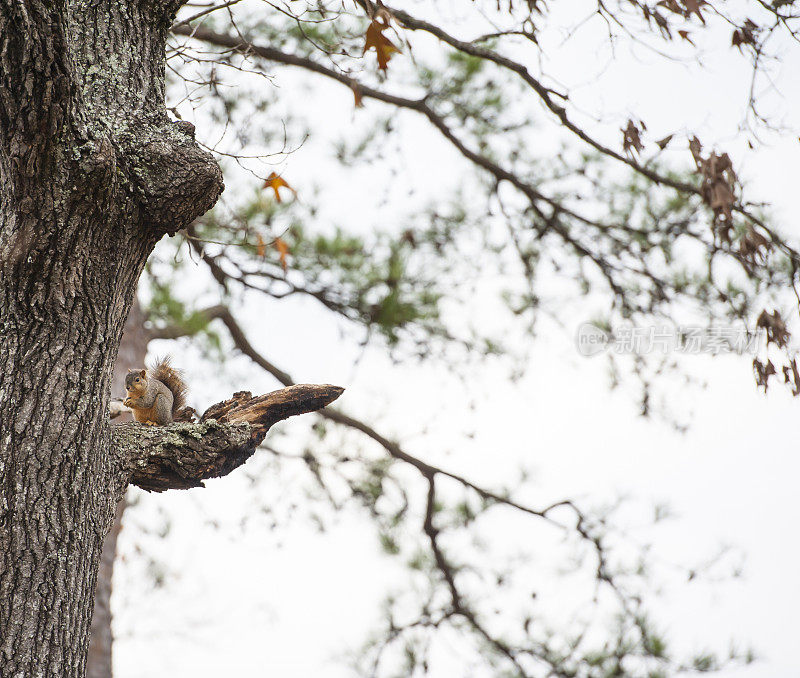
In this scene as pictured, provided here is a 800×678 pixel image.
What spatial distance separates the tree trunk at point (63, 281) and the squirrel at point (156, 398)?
2.07ft

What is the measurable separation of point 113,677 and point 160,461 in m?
1.92

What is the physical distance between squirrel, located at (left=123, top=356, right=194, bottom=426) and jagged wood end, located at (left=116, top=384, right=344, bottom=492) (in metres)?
0.43

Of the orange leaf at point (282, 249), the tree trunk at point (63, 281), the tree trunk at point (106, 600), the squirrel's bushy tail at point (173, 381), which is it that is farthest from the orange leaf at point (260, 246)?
the tree trunk at point (63, 281)

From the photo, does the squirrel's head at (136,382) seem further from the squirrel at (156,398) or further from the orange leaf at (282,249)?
the orange leaf at (282,249)

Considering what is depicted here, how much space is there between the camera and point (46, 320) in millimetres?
1247

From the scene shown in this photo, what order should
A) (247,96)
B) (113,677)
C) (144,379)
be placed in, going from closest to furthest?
(144,379) → (113,677) → (247,96)

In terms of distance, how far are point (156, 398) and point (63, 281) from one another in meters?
0.81

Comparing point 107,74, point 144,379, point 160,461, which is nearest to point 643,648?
point 144,379

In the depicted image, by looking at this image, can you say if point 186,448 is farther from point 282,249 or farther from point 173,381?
point 282,249

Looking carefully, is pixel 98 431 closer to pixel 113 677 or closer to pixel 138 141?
pixel 138 141

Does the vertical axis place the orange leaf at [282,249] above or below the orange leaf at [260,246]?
above

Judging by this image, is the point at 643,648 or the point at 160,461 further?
the point at 643,648

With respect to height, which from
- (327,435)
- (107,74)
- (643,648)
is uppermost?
(327,435)

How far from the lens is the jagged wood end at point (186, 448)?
4.69 feet
